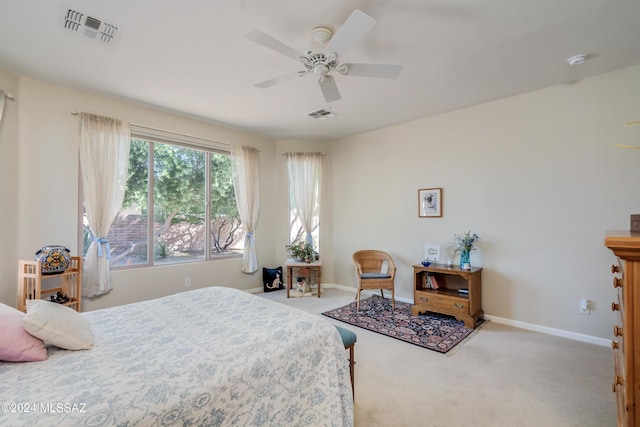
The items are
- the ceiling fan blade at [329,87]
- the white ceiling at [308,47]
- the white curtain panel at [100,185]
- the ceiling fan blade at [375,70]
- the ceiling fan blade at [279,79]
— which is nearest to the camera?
the white ceiling at [308,47]

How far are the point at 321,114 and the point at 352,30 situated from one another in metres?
2.24

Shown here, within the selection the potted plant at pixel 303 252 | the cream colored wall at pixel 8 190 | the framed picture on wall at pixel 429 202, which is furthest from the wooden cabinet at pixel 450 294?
the cream colored wall at pixel 8 190

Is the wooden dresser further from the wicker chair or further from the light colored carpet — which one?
the wicker chair

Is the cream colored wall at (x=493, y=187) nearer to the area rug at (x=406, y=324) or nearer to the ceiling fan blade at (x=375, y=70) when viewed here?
the area rug at (x=406, y=324)

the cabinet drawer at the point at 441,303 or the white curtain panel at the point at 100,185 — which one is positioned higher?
the white curtain panel at the point at 100,185

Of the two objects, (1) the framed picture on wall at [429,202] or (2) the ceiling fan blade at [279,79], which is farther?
(1) the framed picture on wall at [429,202]

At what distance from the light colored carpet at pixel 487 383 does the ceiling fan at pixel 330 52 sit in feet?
8.06

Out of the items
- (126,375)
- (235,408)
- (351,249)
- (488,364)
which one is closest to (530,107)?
(488,364)

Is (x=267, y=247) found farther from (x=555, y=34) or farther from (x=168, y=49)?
(x=555, y=34)

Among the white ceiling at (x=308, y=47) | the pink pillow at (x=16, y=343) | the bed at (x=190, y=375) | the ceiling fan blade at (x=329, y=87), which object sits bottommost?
the bed at (x=190, y=375)

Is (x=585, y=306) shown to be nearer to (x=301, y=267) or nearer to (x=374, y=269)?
(x=374, y=269)

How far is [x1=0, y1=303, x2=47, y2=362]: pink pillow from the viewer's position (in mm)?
1203

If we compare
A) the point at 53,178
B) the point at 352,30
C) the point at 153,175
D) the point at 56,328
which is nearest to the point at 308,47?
the point at 352,30

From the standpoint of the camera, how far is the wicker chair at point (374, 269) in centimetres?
400
